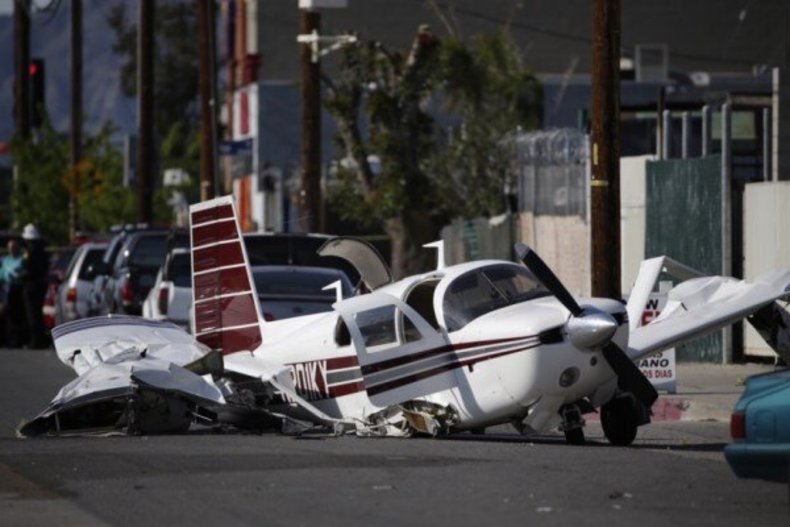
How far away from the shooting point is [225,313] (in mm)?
19234

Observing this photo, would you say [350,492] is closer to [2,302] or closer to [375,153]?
[2,302]

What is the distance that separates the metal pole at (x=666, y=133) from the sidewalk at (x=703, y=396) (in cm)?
438

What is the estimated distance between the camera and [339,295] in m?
18.3

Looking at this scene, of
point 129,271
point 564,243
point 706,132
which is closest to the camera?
point 706,132

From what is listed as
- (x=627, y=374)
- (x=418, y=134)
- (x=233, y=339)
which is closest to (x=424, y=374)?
(x=627, y=374)

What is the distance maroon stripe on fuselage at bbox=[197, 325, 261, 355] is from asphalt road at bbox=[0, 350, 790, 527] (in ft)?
3.54

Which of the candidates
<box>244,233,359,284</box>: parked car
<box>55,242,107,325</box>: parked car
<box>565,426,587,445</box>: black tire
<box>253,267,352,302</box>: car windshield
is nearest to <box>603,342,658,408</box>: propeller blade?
<box>565,426,587,445</box>: black tire

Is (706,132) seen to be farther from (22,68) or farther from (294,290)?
(22,68)

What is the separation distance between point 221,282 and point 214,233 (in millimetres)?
465

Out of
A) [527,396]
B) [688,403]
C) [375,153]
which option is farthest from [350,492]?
[375,153]

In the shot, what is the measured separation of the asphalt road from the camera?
1220cm

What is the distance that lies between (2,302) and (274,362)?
65.1 ft

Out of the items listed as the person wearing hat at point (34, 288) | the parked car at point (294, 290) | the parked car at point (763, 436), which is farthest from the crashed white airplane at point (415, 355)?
the person wearing hat at point (34, 288)

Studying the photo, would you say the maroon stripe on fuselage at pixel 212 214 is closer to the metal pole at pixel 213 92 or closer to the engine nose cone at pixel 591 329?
the engine nose cone at pixel 591 329
